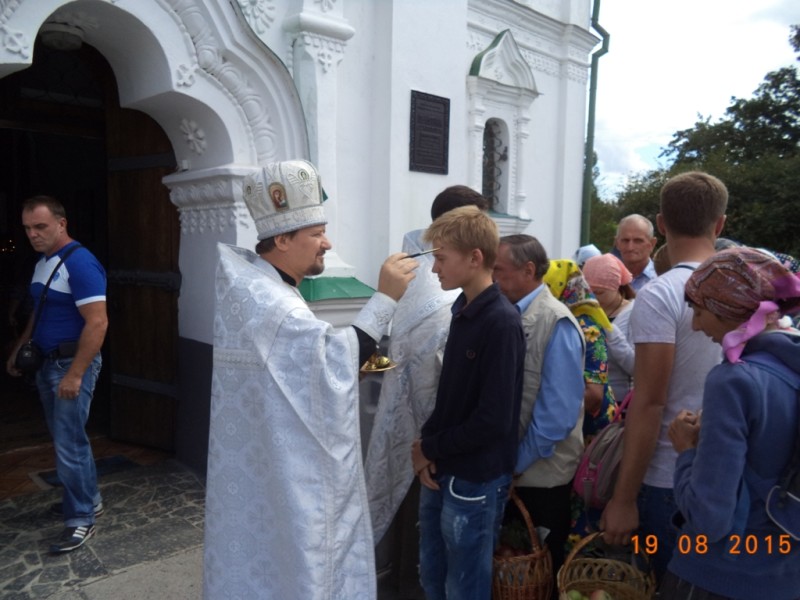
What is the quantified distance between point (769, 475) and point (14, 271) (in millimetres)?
8845

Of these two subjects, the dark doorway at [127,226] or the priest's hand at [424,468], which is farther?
the dark doorway at [127,226]

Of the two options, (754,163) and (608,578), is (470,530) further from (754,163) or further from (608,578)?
(754,163)

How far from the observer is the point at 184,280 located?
13.9ft

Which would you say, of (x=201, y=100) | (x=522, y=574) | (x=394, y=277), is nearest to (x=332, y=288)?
(x=201, y=100)

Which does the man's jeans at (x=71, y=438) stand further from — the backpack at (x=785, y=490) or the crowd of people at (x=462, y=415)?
the backpack at (x=785, y=490)

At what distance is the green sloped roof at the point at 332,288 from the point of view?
12.8ft

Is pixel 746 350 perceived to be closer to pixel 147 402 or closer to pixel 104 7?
pixel 104 7

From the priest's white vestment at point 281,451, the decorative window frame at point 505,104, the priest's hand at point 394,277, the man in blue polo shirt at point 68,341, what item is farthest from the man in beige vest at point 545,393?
the decorative window frame at point 505,104

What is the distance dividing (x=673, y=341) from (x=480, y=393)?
0.61 meters

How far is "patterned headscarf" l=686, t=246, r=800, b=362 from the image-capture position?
1531mm

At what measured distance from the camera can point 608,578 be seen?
7.25ft

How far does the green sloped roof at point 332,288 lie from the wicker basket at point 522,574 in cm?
196

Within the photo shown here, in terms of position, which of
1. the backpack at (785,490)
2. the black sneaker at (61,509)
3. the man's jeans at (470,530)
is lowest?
the black sneaker at (61,509)

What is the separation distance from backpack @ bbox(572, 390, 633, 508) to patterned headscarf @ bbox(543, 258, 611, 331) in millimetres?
453
